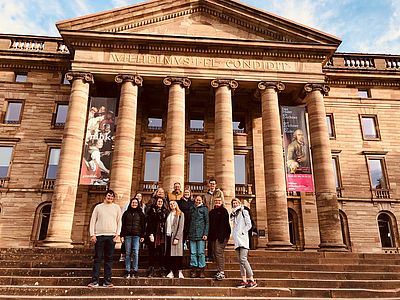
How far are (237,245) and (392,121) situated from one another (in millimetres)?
21621

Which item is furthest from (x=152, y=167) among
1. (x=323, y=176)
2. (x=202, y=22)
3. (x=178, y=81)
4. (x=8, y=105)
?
(x=8, y=105)

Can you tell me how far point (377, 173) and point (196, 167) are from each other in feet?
42.9

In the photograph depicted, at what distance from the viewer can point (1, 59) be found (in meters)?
23.4

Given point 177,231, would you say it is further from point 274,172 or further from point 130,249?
point 274,172

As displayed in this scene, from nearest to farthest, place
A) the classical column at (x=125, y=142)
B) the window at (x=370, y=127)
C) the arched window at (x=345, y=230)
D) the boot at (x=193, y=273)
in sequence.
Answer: the boot at (x=193, y=273) < the classical column at (x=125, y=142) < the arched window at (x=345, y=230) < the window at (x=370, y=127)

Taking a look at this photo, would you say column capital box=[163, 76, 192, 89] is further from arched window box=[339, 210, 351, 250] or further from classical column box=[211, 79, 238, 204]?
arched window box=[339, 210, 351, 250]

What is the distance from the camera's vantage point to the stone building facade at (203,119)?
18.9 metres

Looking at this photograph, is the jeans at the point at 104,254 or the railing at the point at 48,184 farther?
the railing at the point at 48,184

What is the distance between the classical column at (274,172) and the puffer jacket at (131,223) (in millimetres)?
10142

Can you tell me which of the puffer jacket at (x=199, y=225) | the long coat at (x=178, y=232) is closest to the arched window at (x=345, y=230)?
the puffer jacket at (x=199, y=225)

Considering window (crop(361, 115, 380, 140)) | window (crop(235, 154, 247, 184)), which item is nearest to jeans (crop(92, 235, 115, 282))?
window (crop(235, 154, 247, 184))

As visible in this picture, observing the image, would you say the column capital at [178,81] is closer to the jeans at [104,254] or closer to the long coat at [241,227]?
the long coat at [241,227]

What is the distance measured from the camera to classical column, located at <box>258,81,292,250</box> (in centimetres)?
1786

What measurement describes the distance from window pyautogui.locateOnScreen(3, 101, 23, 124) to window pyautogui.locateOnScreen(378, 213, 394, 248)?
25.9m
